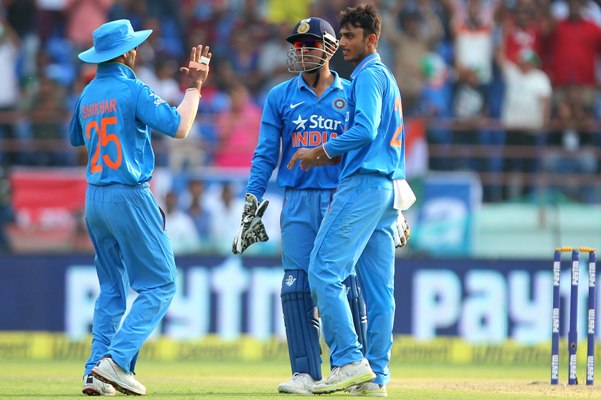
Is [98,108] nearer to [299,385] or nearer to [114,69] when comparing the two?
[114,69]

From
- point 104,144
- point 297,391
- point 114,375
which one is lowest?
point 297,391

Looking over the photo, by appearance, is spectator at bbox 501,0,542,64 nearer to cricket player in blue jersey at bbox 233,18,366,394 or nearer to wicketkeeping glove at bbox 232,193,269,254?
cricket player in blue jersey at bbox 233,18,366,394

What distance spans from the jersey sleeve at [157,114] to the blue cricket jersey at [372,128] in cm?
96

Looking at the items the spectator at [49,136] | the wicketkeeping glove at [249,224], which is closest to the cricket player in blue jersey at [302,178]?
the wicketkeeping glove at [249,224]

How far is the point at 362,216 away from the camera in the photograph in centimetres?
759

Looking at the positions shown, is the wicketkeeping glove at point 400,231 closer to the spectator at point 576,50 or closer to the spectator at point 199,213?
the spectator at point 199,213

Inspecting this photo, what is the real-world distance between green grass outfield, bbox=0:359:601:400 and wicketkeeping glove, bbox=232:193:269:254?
98 centimetres

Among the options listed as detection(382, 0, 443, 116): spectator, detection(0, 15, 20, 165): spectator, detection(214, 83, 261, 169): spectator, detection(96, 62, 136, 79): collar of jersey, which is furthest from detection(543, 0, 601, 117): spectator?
detection(96, 62, 136, 79): collar of jersey

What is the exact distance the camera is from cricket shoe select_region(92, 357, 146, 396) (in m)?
7.44

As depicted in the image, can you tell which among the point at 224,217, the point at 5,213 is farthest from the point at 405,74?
the point at 5,213

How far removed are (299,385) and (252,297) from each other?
603 centimetres

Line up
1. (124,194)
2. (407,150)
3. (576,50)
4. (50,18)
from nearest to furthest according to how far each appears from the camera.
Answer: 1. (124,194)
2. (407,150)
3. (576,50)
4. (50,18)

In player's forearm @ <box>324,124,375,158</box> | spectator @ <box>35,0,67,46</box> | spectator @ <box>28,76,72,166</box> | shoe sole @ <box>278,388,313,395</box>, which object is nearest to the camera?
player's forearm @ <box>324,124,375,158</box>

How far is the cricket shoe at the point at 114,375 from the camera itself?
7438mm
